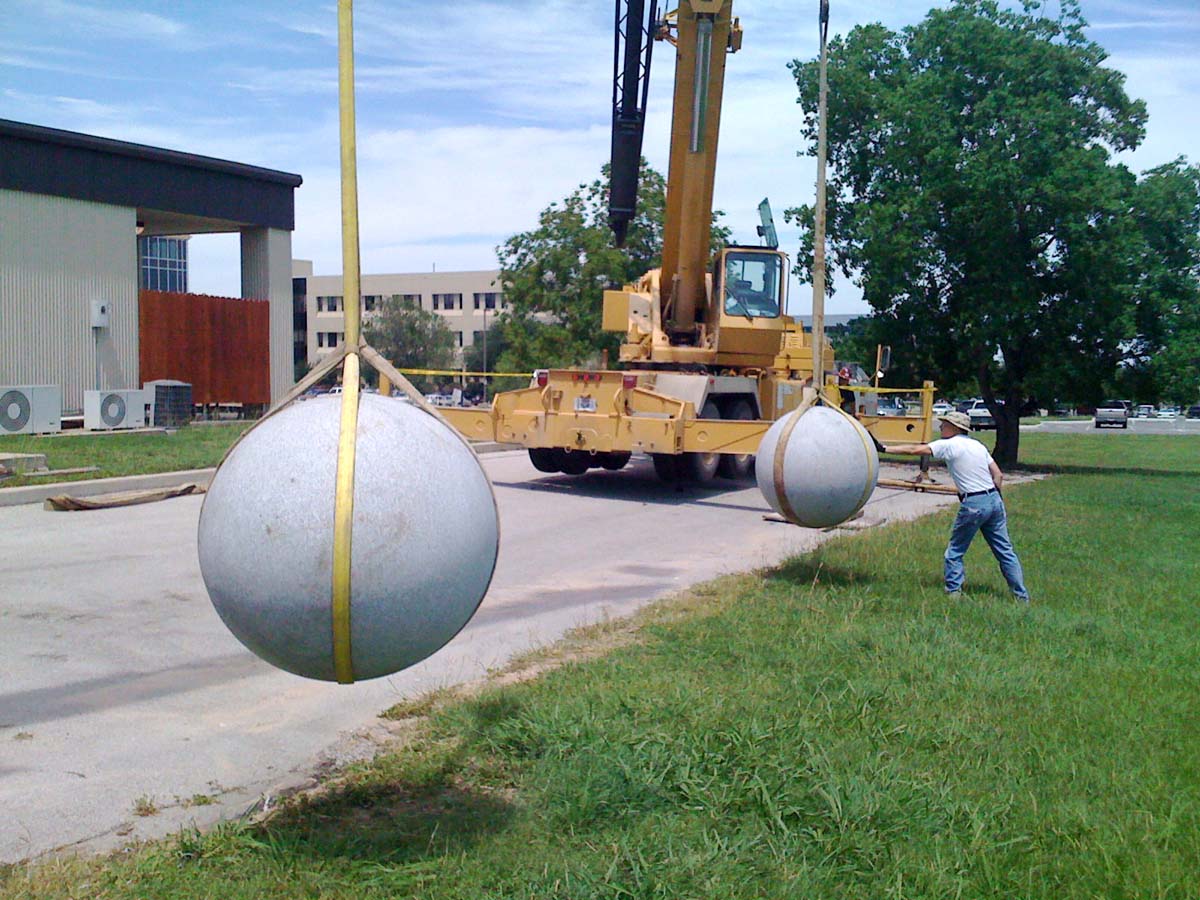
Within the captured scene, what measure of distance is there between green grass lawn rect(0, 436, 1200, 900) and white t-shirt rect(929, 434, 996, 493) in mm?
1305

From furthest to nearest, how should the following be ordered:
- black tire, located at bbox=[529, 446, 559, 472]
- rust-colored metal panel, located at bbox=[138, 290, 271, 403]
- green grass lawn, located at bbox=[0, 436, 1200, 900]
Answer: rust-colored metal panel, located at bbox=[138, 290, 271, 403], black tire, located at bbox=[529, 446, 559, 472], green grass lawn, located at bbox=[0, 436, 1200, 900]

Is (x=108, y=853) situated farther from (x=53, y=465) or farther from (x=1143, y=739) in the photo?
(x=53, y=465)

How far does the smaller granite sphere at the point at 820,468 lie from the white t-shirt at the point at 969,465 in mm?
606

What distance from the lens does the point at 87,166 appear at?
33.4 metres

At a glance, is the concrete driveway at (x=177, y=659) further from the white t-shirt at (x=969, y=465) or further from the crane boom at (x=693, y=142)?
the crane boom at (x=693, y=142)

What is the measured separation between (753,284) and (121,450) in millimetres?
11456

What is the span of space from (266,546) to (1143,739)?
4187 mm

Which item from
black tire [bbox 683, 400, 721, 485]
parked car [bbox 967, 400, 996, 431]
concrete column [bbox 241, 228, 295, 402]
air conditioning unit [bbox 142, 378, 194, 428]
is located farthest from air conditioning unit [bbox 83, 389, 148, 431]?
parked car [bbox 967, 400, 996, 431]

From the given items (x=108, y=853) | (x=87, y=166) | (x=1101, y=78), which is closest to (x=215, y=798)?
(x=108, y=853)

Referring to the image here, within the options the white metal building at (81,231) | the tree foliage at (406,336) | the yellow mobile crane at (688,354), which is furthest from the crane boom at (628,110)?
the tree foliage at (406,336)

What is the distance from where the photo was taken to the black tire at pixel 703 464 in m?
17.3

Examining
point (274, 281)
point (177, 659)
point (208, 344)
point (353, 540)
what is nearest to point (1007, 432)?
point (177, 659)

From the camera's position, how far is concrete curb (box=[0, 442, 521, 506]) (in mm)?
14062

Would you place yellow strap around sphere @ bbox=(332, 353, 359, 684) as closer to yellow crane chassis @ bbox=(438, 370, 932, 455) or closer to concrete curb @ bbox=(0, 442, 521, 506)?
concrete curb @ bbox=(0, 442, 521, 506)
